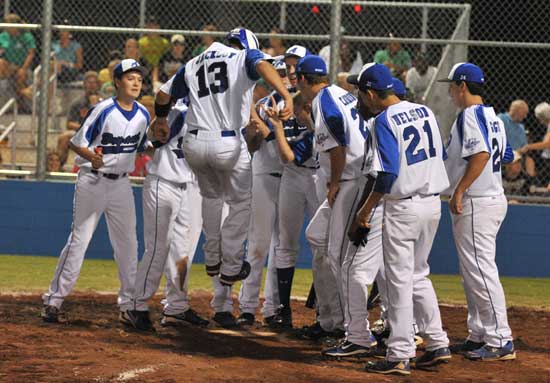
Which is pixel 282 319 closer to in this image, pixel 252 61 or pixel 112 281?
pixel 252 61

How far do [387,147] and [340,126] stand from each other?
35.2 inches

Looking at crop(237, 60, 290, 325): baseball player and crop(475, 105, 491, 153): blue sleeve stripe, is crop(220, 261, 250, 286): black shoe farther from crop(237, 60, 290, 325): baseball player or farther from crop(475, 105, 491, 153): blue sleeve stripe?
crop(475, 105, 491, 153): blue sleeve stripe

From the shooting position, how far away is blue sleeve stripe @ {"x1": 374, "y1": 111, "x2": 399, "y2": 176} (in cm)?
690

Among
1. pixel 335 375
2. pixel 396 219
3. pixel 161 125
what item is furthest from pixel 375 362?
pixel 161 125

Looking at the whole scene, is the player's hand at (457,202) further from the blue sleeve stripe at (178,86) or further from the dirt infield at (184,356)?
the blue sleeve stripe at (178,86)

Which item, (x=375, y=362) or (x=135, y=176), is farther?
(x=135, y=176)

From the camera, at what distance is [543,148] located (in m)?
13.4

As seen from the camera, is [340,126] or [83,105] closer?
[340,126]

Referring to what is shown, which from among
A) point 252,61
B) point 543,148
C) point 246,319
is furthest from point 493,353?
point 543,148

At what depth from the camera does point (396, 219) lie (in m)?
7.11

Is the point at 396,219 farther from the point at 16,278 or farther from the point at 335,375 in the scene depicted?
the point at 16,278

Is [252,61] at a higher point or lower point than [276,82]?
higher

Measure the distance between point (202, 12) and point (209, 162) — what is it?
24.0 feet

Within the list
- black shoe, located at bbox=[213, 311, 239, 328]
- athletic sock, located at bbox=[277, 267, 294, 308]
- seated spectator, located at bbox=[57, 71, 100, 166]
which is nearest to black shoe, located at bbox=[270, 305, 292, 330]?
athletic sock, located at bbox=[277, 267, 294, 308]
